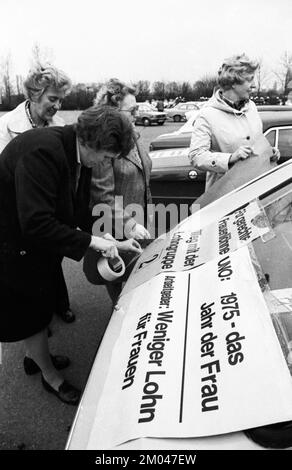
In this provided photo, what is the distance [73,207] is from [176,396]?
108 centimetres

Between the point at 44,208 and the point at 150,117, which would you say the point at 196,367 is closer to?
the point at 44,208

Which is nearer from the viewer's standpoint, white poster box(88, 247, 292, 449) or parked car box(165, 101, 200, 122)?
white poster box(88, 247, 292, 449)

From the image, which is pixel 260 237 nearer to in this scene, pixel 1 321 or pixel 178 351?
pixel 178 351

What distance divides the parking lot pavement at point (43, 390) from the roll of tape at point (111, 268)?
61cm

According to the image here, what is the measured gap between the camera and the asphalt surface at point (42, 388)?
2.21 meters

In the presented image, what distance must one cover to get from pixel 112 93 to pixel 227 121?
3.07 feet

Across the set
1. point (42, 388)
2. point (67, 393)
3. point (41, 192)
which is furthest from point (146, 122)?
point (41, 192)

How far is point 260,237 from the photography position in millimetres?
1877

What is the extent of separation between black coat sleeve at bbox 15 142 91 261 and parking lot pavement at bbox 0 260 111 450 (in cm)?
84

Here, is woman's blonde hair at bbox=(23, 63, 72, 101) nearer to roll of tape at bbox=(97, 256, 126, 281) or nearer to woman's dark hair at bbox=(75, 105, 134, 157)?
woman's dark hair at bbox=(75, 105, 134, 157)

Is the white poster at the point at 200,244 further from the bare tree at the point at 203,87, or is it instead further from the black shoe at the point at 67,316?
the bare tree at the point at 203,87

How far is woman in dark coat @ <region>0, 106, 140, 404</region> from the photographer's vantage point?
5.44 ft

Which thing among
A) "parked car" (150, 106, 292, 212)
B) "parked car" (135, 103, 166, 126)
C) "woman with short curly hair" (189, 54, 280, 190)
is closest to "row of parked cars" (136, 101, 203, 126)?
"parked car" (135, 103, 166, 126)

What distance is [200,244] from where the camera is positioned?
77.5 inches
